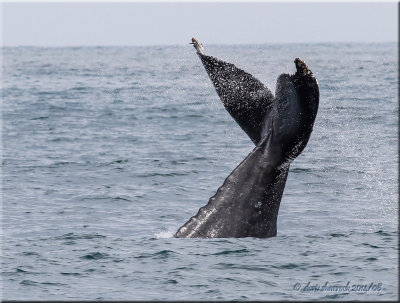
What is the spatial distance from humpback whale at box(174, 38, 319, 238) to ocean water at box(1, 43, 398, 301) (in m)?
0.25

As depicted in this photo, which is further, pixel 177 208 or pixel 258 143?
pixel 177 208

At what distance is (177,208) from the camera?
13984 mm

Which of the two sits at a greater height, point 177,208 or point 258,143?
point 258,143

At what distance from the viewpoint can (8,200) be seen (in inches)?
586

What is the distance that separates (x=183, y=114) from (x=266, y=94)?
2173cm

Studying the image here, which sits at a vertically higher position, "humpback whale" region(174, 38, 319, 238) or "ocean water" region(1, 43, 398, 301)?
"humpback whale" region(174, 38, 319, 238)

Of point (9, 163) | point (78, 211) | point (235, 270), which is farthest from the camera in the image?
point (9, 163)

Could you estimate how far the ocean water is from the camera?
30.7ft

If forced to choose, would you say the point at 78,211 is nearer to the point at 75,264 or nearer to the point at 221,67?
the point at 75,264

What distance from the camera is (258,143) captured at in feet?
30.3

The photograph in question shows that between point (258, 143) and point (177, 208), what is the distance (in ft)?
16.3

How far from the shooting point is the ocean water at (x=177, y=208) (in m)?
9.36

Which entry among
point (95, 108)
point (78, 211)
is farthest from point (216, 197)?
point (95, 108)

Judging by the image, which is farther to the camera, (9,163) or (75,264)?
(9,163)
